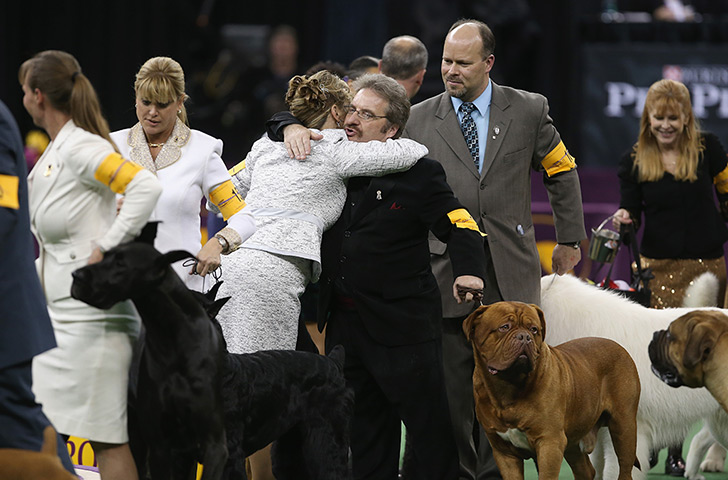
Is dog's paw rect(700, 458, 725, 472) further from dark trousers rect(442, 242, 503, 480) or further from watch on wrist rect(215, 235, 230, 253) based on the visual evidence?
watch on wrist rect(215, 235, 230, 253)

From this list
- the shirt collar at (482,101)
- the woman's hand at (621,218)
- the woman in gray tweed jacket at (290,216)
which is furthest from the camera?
the woman's hand at (621,218)

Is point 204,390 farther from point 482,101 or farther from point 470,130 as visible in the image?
point 482,101

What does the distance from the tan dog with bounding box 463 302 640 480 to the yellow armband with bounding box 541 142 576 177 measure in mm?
989

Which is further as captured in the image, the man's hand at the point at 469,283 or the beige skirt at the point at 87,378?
the man's hand at the point at 469,283

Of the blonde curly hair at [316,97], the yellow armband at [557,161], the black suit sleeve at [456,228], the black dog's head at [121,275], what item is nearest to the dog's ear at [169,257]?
the black dog's head at [121,275]

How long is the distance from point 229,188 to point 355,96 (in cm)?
67

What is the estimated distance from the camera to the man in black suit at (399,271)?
15.6ft

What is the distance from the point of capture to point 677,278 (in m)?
6.75

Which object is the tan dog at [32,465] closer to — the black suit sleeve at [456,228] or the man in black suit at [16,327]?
the man in black suit at [16,327]

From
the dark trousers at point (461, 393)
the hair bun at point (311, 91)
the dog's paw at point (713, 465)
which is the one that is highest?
the hair bun at point (311, 91)

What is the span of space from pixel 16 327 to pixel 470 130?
2.62 metres

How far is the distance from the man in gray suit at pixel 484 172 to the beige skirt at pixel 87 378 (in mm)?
1967

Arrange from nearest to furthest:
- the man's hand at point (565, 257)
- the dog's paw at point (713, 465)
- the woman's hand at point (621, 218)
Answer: the man's hand at point (565, 257) < the dog's paw at point (713, 465) < the woman's hand at point (621, 218)

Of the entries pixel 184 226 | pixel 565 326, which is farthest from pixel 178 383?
pixel 565 326
